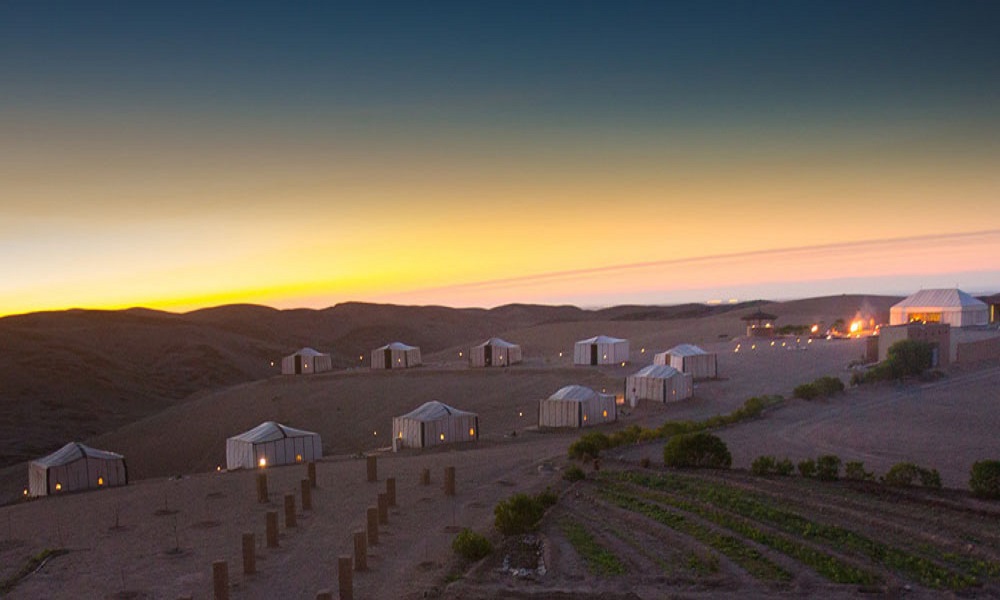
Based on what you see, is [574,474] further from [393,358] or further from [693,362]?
[393,358]

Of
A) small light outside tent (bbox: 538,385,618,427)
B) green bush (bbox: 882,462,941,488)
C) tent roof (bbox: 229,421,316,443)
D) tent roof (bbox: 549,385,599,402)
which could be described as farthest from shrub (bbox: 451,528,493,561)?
tent roof (bbox: 549,385,599,402)

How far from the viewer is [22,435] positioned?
152ft

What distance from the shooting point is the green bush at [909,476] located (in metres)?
17.3

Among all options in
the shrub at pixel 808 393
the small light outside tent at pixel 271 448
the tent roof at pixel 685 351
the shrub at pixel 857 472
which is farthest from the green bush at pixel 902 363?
the small light outside tent at pixel 271 448

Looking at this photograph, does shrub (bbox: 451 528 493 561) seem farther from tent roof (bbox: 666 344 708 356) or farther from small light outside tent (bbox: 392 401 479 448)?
tent roof (bbox: 666 344 708 356)

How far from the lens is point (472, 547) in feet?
43.5

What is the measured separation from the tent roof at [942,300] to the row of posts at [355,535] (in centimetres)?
5095

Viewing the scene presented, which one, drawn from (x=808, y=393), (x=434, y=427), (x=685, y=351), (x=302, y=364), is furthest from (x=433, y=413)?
(x=302, y=364)

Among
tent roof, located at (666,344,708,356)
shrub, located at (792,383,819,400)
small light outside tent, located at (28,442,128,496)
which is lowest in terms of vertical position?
small light outside tent, located at (28,442,128,496)

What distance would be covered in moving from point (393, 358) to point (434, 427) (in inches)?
1053

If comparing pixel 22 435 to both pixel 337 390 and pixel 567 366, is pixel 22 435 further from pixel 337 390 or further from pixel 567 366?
pixel 567 366

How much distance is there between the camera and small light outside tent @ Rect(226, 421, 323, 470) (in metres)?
29.6

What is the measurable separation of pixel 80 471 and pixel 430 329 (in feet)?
319

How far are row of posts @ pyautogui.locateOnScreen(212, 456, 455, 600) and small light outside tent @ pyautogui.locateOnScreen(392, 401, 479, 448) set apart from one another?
901 cm
